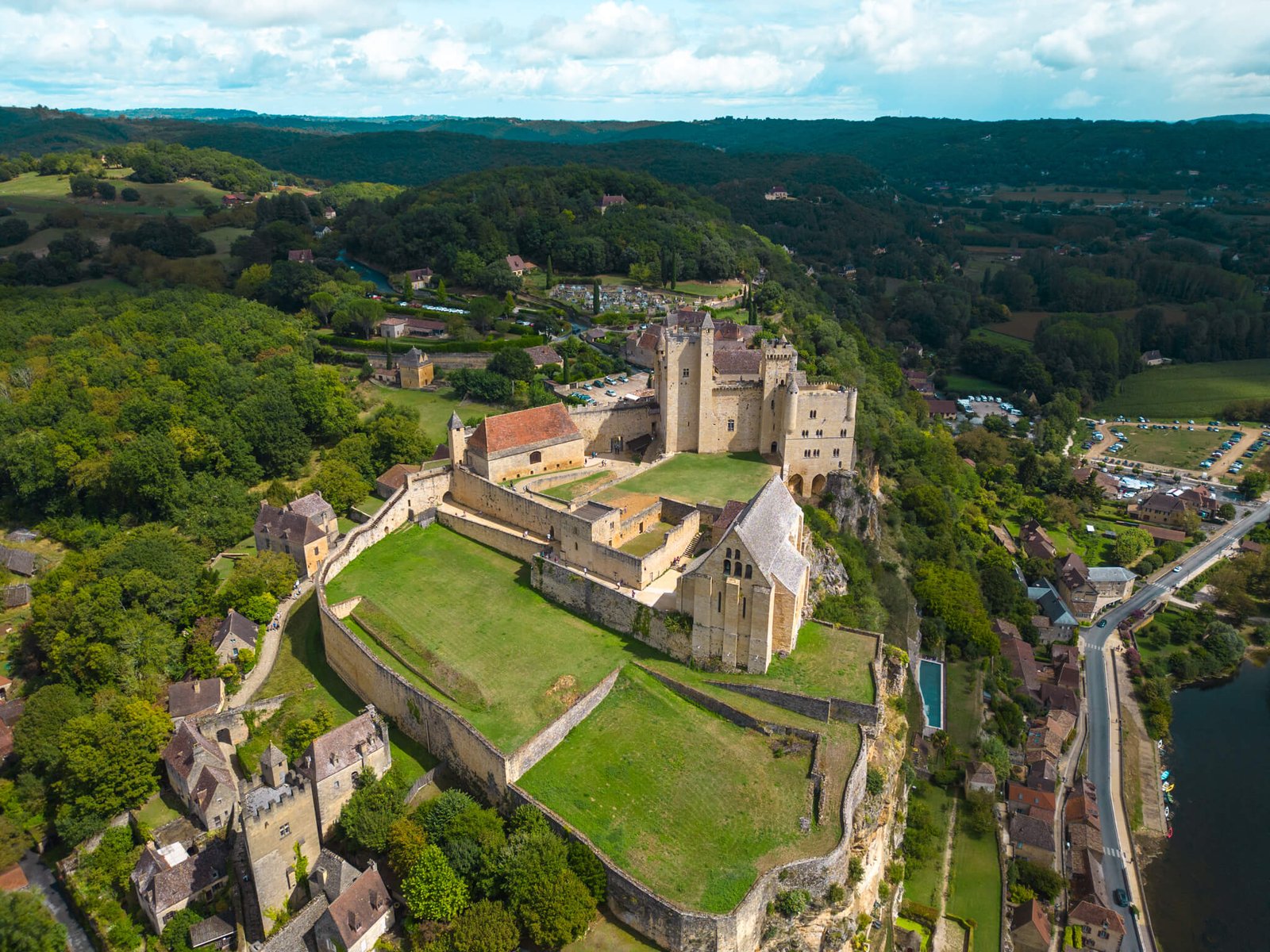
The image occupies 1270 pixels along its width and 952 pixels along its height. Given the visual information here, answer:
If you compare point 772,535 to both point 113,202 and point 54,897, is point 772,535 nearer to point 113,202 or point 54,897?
point 54,897

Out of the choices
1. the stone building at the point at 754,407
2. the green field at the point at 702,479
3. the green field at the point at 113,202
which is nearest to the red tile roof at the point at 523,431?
the green field at the point at 702,479

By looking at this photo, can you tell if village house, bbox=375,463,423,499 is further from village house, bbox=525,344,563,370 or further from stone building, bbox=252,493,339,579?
village house, bbox=525,344,563,370

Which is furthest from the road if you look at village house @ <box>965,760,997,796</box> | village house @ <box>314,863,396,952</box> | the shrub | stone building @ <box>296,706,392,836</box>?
stone building @ <box>296,706,392,836</box>

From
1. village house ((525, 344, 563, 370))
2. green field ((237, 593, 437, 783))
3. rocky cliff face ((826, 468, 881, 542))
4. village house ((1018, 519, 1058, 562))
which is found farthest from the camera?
village house ((525, 344, 563, 370))

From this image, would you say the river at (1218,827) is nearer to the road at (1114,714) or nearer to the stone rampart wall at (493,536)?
the road at (1114,714)

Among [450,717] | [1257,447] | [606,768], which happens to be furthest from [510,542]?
[1257,447]

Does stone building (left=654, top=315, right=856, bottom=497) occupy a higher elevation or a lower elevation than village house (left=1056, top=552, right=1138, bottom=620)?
higher
